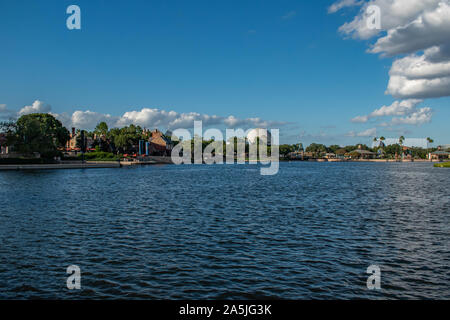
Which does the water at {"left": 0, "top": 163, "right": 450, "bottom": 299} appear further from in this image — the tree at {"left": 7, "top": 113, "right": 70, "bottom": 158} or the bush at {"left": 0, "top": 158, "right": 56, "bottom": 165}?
the tree at {"left": 7, "top": 113, "right": 70, "bottom": 158}

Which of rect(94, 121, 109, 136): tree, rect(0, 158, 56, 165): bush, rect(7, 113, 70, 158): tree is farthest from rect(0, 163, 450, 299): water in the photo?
rect(94, 121, 109, 136): tree

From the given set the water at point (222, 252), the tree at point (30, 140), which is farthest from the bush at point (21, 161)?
the water at point (222, 252)

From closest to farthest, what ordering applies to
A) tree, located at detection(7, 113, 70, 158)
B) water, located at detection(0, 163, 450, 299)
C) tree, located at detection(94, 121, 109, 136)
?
water, located at detection(0, 163, 450, 299), tree, located at detection(7, 113, 70, 158), tree, located at detection(94, 121, 109, 136)

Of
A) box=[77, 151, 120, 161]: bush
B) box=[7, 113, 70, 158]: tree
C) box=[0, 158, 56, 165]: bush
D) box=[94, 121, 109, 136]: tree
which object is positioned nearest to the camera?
box=[0, 158, 56, 165]: bush

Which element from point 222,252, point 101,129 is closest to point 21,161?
point 222,252

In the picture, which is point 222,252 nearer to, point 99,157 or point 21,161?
point 21,161

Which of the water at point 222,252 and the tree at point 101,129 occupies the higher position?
the tree at point 101,129

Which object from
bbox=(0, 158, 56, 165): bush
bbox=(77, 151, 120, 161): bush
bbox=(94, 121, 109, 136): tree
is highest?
bbox=(94, 121, 109, 136): tree

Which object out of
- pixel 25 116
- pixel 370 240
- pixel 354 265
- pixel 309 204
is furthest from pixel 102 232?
pixel 25 116

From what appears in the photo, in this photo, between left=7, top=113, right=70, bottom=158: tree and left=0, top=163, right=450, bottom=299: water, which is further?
left=7, top=113, right=70, bottom=158: tree

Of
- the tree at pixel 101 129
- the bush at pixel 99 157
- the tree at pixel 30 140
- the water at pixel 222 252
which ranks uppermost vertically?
the tree at pixel 101 129

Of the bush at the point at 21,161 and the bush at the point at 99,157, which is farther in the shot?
the bush at the point at 99,157

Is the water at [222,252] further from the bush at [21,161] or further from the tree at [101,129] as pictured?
the tree at [101,129]
